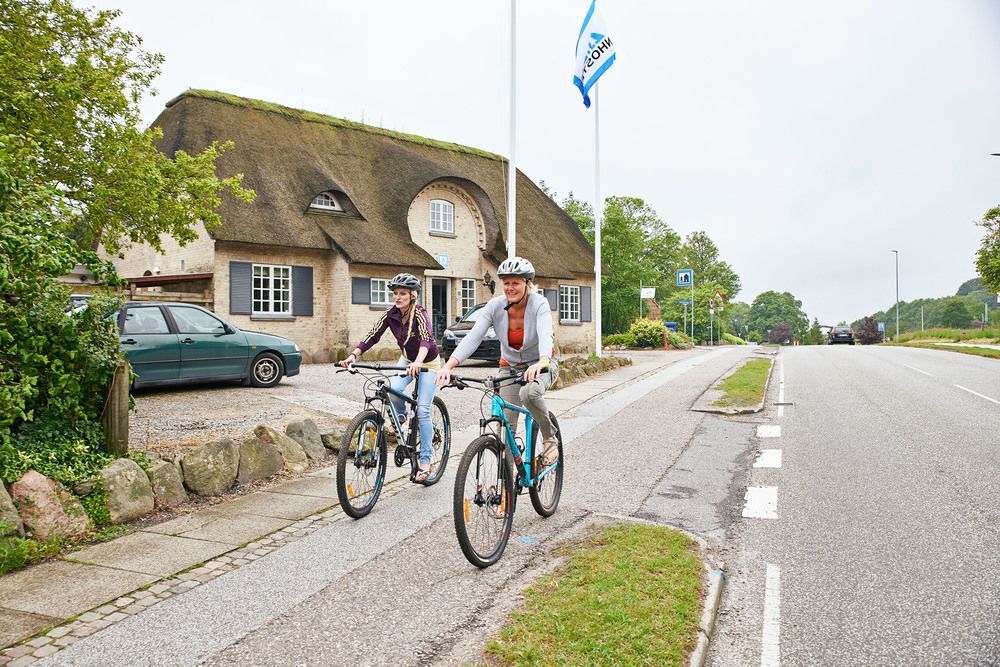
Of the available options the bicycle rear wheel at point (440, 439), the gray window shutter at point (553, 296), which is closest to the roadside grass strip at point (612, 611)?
the bicycle rear wheel at point (440, 439)

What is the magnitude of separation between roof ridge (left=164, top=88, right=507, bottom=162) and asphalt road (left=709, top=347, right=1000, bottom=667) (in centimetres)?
2119

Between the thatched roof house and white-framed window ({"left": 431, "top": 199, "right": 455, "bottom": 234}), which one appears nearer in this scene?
the thatched roof house

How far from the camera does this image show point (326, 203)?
75.8 feet

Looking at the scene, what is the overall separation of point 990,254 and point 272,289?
32.2 meters

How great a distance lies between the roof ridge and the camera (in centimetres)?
2403

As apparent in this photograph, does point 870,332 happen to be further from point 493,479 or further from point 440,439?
point 493,479

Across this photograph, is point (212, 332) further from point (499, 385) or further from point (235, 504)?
point (499, 385)

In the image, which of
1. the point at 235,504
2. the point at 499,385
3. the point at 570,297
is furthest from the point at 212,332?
the point at 570,297

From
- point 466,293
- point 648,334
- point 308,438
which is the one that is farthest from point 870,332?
point 308,438

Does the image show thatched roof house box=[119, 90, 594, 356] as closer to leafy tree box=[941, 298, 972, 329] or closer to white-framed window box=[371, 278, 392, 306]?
white-framed window box=[371, 278, 392, 306]

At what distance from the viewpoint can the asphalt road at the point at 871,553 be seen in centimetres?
366

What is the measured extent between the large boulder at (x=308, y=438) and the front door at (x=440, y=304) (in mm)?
17597

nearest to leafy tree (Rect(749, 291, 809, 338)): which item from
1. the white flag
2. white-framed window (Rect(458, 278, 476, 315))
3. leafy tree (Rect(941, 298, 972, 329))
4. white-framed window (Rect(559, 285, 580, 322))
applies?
leafy tree (Rect(941, 298, 972, 329))

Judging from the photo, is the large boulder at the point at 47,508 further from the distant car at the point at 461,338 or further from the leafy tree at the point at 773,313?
the leafy tree at the point at 773,313
